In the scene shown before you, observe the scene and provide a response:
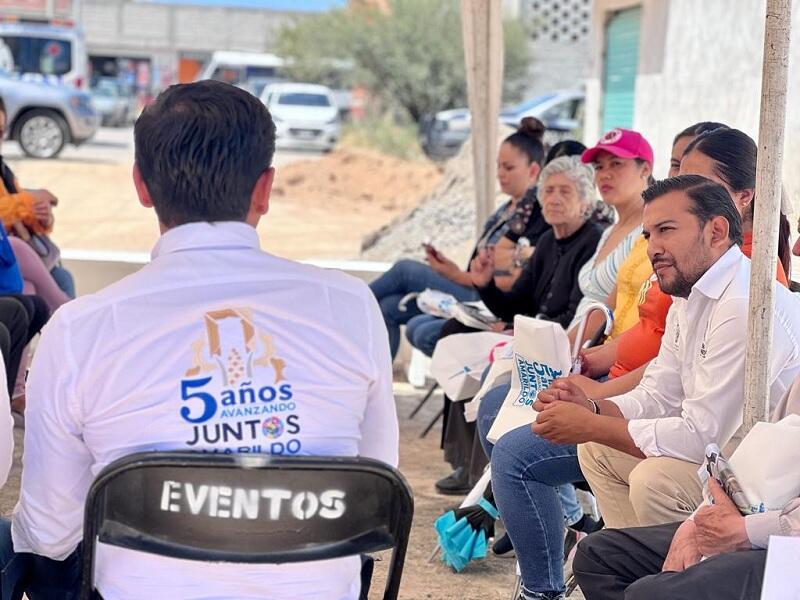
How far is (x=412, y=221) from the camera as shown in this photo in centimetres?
1264

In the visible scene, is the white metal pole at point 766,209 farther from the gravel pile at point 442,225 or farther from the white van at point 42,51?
the white van at point 42,51

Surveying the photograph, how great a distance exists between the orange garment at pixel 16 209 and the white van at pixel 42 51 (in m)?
17.0

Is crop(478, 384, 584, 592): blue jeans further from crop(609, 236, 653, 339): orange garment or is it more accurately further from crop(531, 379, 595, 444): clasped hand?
crop(609, 236, 653, 339): orange garment

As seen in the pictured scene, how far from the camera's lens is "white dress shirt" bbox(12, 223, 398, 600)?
184 centimetres

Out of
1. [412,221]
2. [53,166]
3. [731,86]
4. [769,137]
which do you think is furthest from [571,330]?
[53,166]

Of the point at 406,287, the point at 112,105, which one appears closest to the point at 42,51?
the point at 112,105

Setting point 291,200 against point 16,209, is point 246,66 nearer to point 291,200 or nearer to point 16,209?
point 291,200

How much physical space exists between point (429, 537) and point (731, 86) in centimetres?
662

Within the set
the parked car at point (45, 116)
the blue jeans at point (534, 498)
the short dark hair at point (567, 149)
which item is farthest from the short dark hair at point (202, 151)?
the parked car at point (45, 116)

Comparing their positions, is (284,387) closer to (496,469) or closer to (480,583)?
(496,469)

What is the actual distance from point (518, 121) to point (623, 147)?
13.5 meters

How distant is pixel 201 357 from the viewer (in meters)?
1.84

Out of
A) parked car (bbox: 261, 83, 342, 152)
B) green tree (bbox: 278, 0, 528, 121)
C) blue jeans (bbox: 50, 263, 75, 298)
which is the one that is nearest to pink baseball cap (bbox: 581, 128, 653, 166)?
blue jeans (bbox: 50, 263, 75, 298)

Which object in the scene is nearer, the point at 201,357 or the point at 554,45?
the point at 201,357
